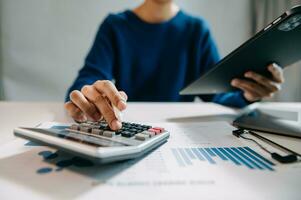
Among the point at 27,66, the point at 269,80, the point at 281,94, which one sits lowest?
the point at 281,94

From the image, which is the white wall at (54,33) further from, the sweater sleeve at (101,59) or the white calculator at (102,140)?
the white calculator at (102,140)

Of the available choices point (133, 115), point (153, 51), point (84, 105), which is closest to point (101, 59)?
point (153, 51)

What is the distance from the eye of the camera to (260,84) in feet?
2.17

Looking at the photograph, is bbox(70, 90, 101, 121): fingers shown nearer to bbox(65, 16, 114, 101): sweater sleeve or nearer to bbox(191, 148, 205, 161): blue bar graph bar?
bbox(191, 148, 205, 161): blue bar graph bar

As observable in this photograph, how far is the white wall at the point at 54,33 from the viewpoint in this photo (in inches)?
57.1

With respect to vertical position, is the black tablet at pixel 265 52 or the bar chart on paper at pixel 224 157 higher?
the black tablet at pixel 265 52

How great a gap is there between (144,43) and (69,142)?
80cm

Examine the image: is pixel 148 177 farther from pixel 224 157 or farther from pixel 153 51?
pixel 153 51

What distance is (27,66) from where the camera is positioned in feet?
4.82

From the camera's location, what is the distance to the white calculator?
0.78ft

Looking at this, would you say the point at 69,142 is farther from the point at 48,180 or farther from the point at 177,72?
the point at 177,72

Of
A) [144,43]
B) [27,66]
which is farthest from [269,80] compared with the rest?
[27,66]

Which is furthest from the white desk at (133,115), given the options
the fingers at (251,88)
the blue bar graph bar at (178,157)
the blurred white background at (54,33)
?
the blurred white background at (54,33)

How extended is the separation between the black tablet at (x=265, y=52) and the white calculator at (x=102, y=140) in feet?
0.73
